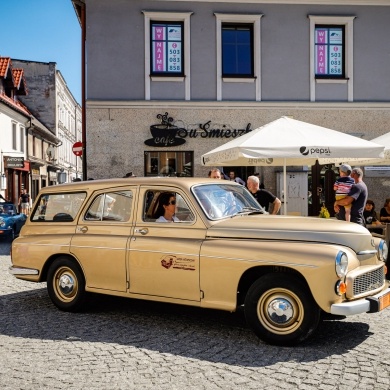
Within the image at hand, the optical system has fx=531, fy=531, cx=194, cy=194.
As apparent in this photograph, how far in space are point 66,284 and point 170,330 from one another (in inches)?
65.1

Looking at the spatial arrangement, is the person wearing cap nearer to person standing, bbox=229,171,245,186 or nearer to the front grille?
person standing, bbox=229,171,245,186

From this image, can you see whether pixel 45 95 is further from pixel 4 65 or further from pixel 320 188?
pixel 320 188

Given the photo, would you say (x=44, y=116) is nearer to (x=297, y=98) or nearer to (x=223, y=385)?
(x=297, y=98)

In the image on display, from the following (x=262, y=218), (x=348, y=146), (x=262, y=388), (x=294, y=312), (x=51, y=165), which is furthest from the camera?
(x=51, y=165)

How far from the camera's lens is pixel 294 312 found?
5004mm

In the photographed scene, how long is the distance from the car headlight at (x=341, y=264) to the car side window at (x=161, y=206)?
1.71m

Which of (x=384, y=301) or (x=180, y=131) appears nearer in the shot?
(x=384, y=301)

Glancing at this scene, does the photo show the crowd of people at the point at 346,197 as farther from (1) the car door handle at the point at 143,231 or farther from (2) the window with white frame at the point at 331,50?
(2) the window with white frame at the point at 331,50

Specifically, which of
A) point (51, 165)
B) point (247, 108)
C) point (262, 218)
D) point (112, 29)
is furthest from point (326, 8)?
point (51, 165)

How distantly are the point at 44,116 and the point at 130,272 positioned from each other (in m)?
42.2

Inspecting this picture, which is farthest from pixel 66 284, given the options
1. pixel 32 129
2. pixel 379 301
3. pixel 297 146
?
pixel 32 129

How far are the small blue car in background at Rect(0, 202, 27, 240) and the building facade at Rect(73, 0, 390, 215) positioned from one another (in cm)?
287

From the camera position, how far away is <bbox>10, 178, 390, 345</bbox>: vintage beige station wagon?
16.3 feet

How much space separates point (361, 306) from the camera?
15.9 ft
